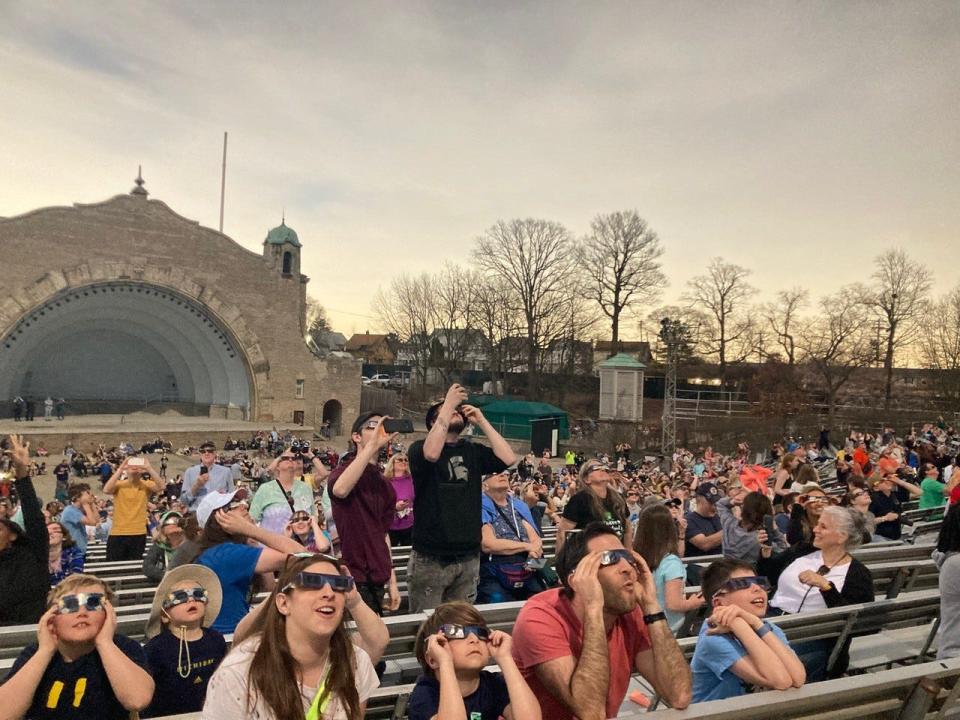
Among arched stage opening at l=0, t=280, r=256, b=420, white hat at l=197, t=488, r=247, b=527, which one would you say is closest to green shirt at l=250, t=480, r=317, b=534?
white hat at l=197, t=488, r=247, b=527

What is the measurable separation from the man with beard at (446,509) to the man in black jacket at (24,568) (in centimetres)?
215

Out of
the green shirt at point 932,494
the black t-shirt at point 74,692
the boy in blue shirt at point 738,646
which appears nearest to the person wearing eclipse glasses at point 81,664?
the black t-shirt at point 74,692

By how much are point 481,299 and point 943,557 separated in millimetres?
44713

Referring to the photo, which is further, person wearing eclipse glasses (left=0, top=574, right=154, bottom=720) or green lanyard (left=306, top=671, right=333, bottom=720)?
person wearing eclipse glasses (left=0, top=574, right=154, bottom=720)

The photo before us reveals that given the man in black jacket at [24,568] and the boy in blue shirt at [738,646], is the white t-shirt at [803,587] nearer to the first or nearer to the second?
the boy in blue shirt at [738,646]

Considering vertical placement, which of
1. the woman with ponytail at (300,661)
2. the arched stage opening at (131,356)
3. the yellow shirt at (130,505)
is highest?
the arched stage opening at (131,356)

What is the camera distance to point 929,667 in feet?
9.63

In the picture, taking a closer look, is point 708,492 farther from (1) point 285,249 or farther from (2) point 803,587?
(1) point 285,249

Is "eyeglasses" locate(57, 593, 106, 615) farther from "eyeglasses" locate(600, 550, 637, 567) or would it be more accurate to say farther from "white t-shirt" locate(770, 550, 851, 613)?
"white t-shirt" locate(770, 550, 851, 613)

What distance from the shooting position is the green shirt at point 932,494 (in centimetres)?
982

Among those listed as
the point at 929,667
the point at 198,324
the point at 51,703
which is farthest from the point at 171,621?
the point at 198,324

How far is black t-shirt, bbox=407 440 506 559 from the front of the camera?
4285mm

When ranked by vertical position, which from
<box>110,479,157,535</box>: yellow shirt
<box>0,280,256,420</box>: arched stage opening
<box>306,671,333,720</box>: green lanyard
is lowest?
<box>110,479,157,535</box>: yellow shirt

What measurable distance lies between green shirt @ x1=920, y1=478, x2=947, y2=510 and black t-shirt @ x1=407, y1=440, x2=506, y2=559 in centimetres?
838
